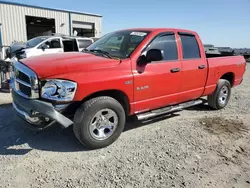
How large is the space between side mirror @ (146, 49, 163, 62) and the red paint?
18 cm

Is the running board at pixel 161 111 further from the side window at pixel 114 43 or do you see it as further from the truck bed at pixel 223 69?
the side window at pixel 114 43

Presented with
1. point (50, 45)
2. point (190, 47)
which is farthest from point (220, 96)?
point (50, 45)

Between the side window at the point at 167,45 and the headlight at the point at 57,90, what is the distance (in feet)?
6.20

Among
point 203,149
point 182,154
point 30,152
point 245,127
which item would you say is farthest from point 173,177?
point 245,127

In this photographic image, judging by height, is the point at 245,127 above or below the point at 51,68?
below

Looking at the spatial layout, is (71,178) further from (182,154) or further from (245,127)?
(245,127)

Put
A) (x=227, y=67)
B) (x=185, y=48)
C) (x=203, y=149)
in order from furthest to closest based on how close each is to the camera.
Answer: (x=227, y=67), (x=185, y=48), (x=203, y=149)

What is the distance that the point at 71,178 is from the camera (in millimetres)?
2746

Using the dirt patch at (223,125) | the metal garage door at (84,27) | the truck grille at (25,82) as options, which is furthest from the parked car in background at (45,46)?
the metal garage door at (84,27)

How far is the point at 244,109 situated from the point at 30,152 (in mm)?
5347

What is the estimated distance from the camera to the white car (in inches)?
448

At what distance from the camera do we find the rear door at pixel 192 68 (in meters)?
4.51

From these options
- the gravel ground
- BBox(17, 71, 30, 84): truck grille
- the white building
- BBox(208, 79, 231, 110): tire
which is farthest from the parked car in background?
BBox(208, 79, 231, 110): tire

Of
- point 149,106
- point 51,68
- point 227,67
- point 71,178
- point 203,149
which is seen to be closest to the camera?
point 71,178
